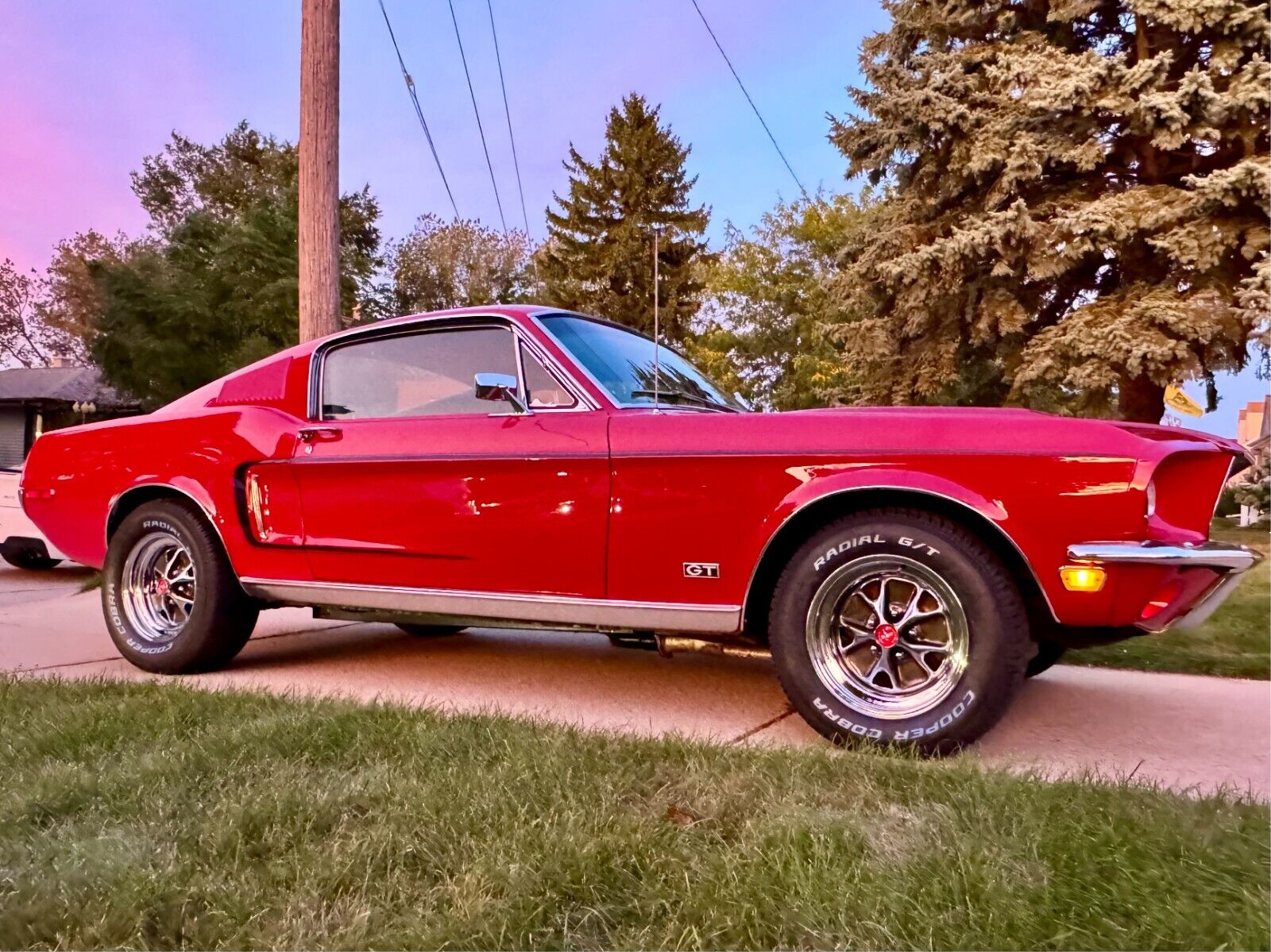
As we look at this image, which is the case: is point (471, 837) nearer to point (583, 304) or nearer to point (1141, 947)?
point (1141, 947)

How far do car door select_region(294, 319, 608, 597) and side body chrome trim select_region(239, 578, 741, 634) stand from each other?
0.13 ft

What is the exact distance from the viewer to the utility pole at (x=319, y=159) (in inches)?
286

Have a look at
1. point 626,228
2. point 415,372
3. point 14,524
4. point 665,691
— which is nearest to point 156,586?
point 415,372

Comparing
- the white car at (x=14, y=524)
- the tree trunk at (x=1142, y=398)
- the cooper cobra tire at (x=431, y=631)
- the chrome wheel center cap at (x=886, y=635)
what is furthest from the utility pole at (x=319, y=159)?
the tree trunk at (x=1142, y=398)

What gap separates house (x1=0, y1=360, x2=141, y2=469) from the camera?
32156mm

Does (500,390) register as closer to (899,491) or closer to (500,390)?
(500,390)

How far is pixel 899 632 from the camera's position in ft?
9.73

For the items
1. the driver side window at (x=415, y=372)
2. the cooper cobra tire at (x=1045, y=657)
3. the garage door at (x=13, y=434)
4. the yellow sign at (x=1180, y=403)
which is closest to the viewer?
the cooper cobra tire at (x=1045, y=657)

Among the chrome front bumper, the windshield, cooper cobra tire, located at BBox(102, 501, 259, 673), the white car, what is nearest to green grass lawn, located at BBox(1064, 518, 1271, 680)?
the chrome front bumper

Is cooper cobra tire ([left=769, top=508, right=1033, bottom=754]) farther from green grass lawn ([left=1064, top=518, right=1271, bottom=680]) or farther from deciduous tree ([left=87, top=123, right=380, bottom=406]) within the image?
deciduous tree ([left=87, top=123, right=380, bottom=406])

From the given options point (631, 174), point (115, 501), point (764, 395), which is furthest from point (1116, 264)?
point (631, 174)

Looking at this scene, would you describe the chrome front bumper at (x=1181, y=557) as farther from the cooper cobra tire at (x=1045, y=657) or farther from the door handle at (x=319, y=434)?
the door handle at (x=319, y=434)

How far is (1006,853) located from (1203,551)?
129 centimetres

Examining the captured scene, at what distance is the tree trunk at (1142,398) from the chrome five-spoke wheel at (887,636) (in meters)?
13.6
